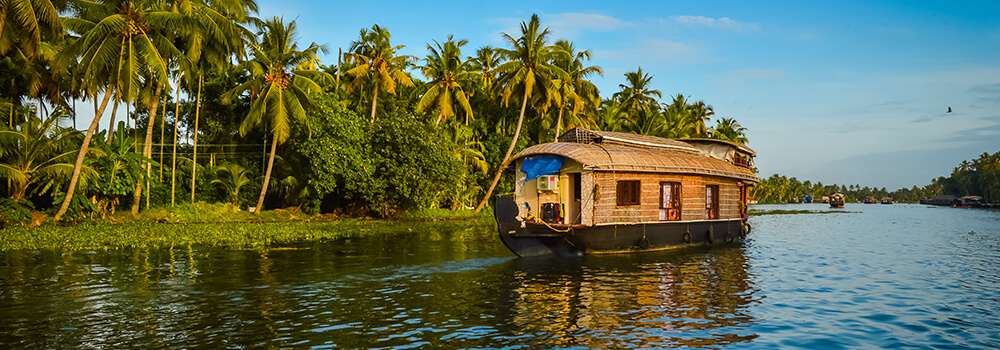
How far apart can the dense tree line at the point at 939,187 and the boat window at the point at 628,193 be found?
186 ft

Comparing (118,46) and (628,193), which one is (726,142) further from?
(118,46)

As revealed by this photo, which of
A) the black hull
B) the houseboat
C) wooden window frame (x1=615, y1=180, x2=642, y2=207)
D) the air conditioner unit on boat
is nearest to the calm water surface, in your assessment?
the black hull

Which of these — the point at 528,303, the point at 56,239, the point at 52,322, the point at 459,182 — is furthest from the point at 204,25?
the point at 528,303

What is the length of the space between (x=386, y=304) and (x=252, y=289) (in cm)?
302

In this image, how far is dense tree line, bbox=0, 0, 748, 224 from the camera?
22484 mm

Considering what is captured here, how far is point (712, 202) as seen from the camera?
22.5 meters

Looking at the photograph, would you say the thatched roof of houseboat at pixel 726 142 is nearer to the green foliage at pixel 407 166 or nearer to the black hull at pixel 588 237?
the black hull at pixel 588 237

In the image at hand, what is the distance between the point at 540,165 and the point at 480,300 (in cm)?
727

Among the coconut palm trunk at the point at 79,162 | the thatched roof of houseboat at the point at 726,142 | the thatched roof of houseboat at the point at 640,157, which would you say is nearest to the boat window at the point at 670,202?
the thatched roof of houseboat at the point at 640,157

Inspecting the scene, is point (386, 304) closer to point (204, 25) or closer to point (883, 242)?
point (204, 25)

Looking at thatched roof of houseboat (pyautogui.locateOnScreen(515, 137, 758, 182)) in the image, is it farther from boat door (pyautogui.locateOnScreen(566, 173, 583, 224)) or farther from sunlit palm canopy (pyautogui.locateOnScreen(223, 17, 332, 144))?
sunlit palm canopy (pyautogui.locateOnScreen(223, 17, 332, 144))

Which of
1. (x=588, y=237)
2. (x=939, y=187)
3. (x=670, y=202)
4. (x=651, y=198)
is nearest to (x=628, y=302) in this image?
(x=588, y=237)

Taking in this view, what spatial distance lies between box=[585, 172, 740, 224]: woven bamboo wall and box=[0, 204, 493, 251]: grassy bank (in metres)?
10.6

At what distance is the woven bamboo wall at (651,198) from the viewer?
17.8 meters
